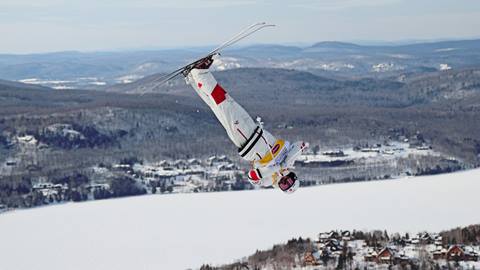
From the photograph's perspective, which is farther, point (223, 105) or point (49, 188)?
point (49, 188)

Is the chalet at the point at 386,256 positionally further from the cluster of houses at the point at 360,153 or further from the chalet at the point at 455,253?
the cluster of houses at the point at 360,153

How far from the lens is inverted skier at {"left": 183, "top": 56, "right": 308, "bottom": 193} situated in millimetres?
17156

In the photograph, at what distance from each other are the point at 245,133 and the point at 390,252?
1239 inches

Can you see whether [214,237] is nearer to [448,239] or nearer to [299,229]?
[299,229]

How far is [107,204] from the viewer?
89.7m

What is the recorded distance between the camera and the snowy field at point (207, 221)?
5984cm

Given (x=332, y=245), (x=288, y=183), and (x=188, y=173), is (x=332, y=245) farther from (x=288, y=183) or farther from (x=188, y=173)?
(x=188, y=173)

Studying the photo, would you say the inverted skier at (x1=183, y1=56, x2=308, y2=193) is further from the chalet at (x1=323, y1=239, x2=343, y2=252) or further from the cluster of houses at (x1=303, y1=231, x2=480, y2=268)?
the chalet at (x1=323, y1=239, x2=343, y2=252)

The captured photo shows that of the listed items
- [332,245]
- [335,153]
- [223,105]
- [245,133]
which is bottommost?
[335,153]

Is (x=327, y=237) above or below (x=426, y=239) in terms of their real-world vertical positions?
below

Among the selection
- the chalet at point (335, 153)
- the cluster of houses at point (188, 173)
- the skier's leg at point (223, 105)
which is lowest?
the cluster of houses at point (188, 173)

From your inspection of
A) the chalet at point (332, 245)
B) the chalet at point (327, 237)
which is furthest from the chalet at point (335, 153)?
the chalet at point (332, 245)

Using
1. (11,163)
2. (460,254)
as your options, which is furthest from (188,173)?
(460,254)

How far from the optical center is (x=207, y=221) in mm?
72000
